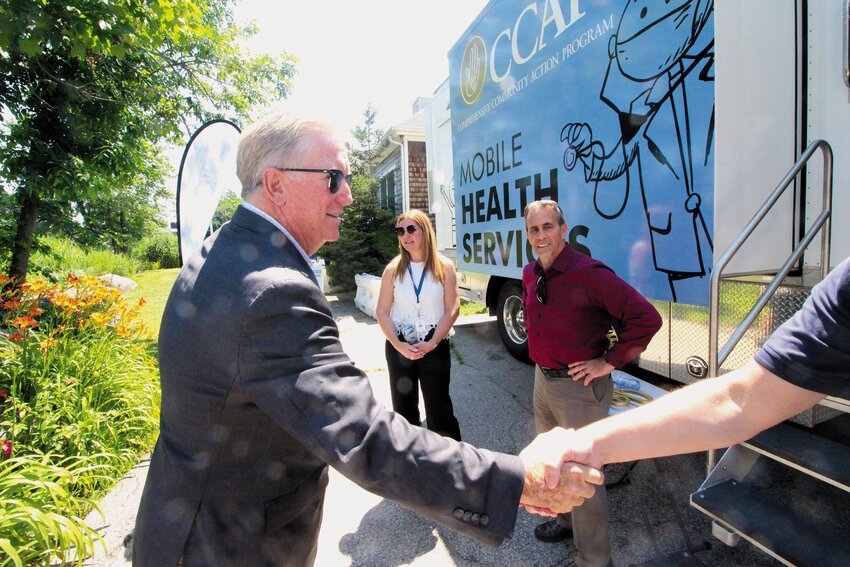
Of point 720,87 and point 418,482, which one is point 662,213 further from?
point 418,482

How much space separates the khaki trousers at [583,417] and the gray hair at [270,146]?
71.1 inches

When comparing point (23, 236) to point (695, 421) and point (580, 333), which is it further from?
point (695, 421)

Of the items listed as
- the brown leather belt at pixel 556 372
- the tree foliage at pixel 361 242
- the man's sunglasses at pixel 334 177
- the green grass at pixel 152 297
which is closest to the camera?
the man's sunglasses at pixel 334 177

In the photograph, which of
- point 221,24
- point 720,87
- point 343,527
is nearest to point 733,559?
point 343,527

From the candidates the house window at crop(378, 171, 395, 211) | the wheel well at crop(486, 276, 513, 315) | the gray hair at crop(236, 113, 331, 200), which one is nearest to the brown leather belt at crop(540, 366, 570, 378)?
the gray hair at crop(236, 113, 331, 200)

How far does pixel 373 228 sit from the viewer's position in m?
13.8

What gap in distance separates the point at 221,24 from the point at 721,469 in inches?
445

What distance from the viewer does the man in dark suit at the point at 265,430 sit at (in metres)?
1.00

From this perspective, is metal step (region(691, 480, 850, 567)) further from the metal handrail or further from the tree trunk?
the tree trunk

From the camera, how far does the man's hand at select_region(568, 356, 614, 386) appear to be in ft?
7.45

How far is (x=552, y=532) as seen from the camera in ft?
8.41

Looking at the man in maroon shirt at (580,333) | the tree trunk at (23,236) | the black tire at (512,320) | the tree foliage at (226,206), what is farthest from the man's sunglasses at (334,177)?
the tree foliage at (226,206)

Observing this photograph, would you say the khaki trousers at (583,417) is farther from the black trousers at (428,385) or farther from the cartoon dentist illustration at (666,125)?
the cartoon dentist illustration at (666,125)

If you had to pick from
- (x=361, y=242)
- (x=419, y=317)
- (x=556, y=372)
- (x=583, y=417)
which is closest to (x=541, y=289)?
(x=556, y=372)
